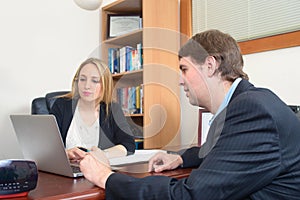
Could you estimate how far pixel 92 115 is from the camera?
1.73 m

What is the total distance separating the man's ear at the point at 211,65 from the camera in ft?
3.57

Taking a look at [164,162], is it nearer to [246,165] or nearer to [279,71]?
[246,165]

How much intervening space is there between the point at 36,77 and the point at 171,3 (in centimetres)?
123

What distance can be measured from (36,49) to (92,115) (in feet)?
4.23

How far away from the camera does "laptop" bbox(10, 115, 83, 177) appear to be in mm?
1006

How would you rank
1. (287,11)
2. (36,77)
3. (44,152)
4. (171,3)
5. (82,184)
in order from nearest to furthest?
1. (82,184)
2. (44,152)
3. (287,11)
4. (171,3)
5. (36,77)

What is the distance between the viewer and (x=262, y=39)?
6.36ft

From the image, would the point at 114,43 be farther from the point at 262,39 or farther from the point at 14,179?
the point at 14,179

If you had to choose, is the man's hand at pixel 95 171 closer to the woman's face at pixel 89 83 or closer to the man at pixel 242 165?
the man at pixel 242 165

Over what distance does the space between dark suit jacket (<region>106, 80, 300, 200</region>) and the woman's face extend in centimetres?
93

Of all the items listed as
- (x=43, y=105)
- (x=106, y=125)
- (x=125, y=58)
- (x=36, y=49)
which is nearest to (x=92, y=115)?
(x=106, y=125)

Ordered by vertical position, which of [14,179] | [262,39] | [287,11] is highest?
[287,11]

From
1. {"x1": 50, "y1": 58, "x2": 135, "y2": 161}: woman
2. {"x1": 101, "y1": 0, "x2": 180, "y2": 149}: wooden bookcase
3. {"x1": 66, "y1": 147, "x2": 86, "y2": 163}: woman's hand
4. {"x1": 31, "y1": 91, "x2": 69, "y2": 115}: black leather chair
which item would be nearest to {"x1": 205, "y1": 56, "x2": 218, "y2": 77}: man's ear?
{"x1": 66, "y1": 147, "x2": 86, "y2": 163}: woman's hand

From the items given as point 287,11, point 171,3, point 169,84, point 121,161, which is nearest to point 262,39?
point 287,11
